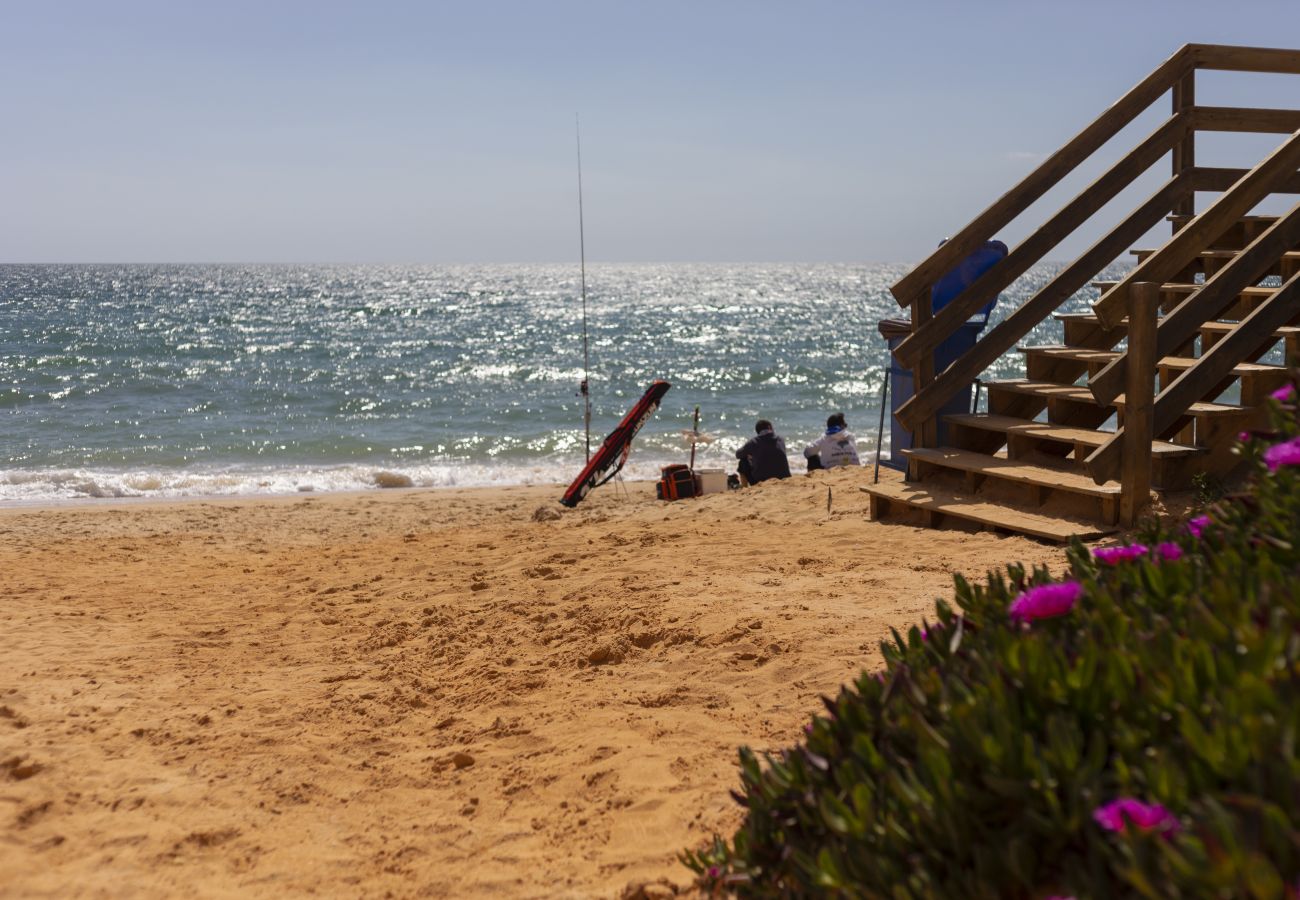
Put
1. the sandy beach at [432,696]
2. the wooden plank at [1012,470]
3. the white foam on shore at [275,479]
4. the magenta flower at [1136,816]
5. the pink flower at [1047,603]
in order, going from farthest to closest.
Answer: the white foam on shore at [275,479], the wooden plank at [1012,470], the sandy beach at [432,696], the pink flower at [1047,603], the magenta flower at [1136,816]

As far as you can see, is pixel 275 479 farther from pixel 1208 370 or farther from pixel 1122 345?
pixel 1208 370

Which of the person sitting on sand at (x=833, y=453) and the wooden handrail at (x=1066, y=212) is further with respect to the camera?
the person sitting on sand at (x=833, y=453)

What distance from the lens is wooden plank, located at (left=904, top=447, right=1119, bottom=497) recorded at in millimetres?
5793

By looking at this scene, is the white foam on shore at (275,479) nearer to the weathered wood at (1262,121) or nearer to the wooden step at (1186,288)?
the wooden step at (1186,288)

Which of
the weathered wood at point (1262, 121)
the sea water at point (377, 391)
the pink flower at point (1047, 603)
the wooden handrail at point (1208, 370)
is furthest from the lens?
the sea water at point (377, 391)

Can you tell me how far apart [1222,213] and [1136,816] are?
543 cm

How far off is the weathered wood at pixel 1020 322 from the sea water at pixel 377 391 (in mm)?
8128

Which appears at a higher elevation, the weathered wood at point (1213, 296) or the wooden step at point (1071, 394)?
the weathered wood at point (1213, 296)

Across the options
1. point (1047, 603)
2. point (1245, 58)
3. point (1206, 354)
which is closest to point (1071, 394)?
point (1206, 354)

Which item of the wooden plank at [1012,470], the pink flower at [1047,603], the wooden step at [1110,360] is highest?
the wooden step at [1110,360]

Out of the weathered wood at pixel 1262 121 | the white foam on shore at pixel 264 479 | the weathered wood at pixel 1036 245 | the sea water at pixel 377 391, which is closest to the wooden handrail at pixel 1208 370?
the weathered wood at pixel 1036 245

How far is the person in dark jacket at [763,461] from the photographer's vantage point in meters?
10.7

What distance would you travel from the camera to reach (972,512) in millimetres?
6277

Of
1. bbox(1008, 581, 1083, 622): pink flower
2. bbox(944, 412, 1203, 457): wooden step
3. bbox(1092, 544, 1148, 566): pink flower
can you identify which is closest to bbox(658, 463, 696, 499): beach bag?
bbox(944, 412, 1203, 457): wooden step
